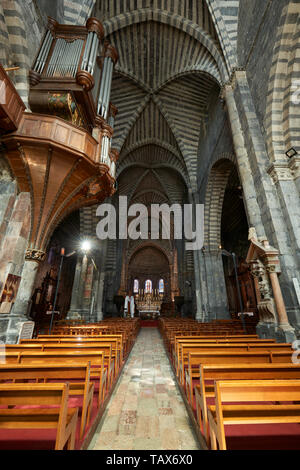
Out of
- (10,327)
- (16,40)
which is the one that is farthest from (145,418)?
(16,40)

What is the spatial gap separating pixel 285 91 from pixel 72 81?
6.38 m

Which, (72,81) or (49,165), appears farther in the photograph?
(72,81)

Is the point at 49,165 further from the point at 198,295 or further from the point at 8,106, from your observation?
the point at 198,295

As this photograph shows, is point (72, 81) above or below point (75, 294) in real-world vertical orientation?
above

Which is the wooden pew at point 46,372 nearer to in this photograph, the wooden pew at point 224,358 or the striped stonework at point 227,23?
the wooden pew at point 224,358

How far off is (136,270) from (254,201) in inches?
958

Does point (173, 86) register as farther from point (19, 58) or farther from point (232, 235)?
point (232, 235)

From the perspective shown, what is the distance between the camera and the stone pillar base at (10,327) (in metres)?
4.47

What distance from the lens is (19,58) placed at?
5633 mm

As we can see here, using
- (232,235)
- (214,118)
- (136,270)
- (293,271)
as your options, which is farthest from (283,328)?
(136,270)

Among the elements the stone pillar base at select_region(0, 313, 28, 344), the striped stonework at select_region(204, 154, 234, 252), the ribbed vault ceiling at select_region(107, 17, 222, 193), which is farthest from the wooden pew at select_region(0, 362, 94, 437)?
the ribbed vault ceiling at select_region(107, 17, 222, 193)
